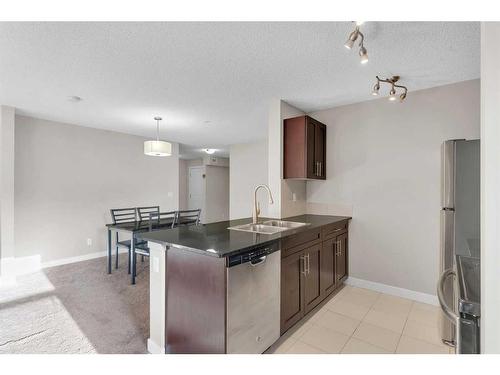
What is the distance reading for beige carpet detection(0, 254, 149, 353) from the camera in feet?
6.36

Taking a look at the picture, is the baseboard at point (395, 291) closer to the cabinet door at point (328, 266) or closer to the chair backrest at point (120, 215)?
the cabinet door at point (328, 266)

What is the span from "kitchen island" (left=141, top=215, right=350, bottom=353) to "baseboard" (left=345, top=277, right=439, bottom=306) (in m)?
→ 1.21

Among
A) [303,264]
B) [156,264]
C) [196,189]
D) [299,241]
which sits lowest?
[303,264]

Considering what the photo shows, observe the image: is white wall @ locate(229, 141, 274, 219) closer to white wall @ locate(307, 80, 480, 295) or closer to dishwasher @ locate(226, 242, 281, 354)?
white wall @ locate(307, 80, 480, 295)

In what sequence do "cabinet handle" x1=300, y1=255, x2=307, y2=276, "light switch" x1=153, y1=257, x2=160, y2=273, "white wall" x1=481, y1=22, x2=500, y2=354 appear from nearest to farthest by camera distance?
1. "white wall" x1=481, y1=22, x2=500, y2=354
2. "light switch" x1=153, y1=257, x2=160, y2=273
3. "cabinet handle" x1=300, y1=255, x2=307, y2=276

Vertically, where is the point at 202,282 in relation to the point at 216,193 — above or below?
below

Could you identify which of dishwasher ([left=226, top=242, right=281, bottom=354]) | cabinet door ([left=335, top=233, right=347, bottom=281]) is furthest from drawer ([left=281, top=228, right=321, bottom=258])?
cabinet door ([left=335, top=233, right=347, bottom=281])

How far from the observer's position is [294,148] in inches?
118

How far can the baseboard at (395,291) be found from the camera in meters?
2.64

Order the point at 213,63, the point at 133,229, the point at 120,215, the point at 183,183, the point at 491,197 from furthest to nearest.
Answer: the point at 183,183 → the point at 120,215 → the point at 133,229 → the point at 213,63 → the point at 491,197

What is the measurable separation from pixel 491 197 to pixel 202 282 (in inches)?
56.7

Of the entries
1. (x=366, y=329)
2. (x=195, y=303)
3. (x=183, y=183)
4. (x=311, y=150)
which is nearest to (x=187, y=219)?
(x=311, y=150)

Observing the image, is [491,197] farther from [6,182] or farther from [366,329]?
[6,182]

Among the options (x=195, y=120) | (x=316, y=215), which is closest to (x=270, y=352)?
(x=316, y=215)
